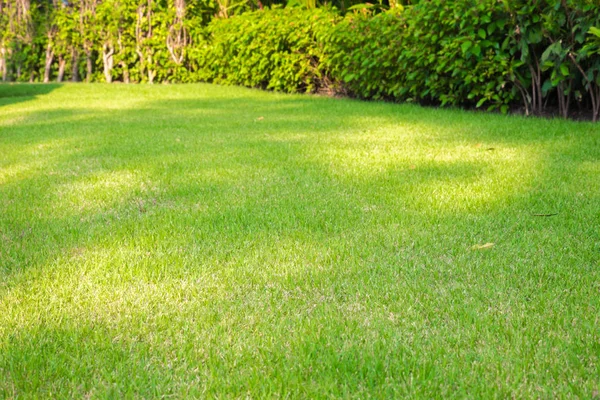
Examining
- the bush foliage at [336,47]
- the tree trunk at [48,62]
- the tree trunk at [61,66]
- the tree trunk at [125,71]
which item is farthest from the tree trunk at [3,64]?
the tree trunk at [125,71]

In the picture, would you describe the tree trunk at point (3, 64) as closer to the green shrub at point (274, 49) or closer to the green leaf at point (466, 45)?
the green shrub at point (274, 49)

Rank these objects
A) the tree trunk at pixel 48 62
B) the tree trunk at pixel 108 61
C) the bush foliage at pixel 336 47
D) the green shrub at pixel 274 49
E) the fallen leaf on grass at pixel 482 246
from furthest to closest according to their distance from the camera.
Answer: the tree trunk at pixel 48 62 → the tree trunk at pixel 108 61 → the green shrub at pixel 274 49 → the bush foliage at pixel 336 47 → the fallen leaf on grass at pixel 482 246

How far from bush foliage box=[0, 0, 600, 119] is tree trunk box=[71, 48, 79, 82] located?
0.05m

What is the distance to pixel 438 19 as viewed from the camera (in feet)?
24.0

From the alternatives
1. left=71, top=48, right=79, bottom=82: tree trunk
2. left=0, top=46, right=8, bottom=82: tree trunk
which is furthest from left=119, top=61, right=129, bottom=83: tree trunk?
left=0, top=46, right=8, bottom=82: tree trunk

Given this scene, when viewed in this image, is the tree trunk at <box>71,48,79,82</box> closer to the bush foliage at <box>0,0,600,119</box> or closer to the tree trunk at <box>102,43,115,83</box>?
the bush foliage at <box>0,0,600,119</box>

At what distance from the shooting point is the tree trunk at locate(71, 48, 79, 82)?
14744 mm

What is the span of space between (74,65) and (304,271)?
14.0 m

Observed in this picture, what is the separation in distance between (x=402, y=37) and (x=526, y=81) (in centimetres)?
190

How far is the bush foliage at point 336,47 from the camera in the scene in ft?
20.7

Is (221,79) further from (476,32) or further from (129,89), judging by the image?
(476,32)

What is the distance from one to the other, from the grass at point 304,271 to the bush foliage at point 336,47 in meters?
1.51

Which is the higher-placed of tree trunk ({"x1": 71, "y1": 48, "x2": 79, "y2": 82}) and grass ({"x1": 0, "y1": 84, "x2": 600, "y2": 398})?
tree trunk ({"x1": 71, "y1": 48, "x2": 79, "y2": 82})

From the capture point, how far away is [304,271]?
8.07 feet
